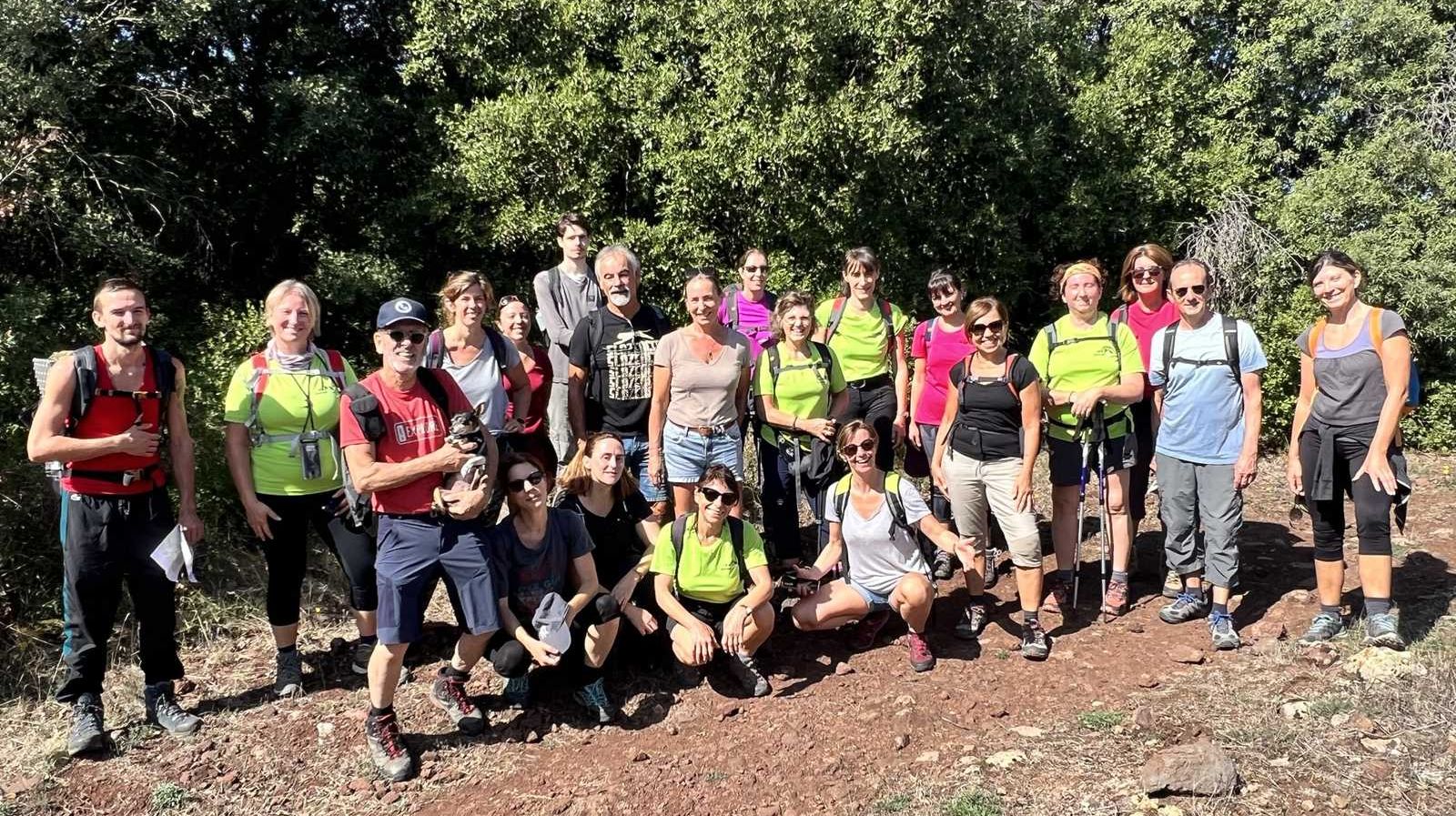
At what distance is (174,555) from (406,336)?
1546 mm

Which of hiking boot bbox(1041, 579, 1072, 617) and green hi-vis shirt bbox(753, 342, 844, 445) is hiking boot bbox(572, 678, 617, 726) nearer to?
green hi-vis shirt bbox(753, 342, 844, 445)

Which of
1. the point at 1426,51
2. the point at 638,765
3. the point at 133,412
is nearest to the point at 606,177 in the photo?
the point at 133,412

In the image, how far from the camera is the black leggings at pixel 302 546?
14.9 feet

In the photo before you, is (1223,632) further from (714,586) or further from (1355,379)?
(714,586)

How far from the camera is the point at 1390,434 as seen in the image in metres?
4.43

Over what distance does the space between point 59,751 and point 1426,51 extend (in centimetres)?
1532

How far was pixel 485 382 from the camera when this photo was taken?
4.86 m

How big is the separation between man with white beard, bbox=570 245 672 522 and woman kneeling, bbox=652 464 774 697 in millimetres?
510

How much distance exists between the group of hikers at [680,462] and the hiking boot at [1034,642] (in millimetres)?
14

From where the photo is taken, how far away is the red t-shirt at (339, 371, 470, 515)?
396 cm

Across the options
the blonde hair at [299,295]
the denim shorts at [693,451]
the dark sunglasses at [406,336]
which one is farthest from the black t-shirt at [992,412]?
the blonde hair at [299,295]

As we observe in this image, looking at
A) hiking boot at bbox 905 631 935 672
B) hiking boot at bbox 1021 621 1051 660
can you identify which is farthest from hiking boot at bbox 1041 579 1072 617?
hiking boot at bbox 905 631 935 672

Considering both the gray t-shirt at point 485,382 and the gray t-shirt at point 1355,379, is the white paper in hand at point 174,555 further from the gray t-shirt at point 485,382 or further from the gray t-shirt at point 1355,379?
the gray t-shirt at point 1355,379

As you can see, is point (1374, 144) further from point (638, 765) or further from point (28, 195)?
point (28, 195)
